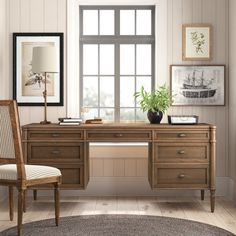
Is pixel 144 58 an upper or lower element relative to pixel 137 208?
upper

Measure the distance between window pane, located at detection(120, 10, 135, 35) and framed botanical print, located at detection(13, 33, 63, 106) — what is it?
72 centimetres

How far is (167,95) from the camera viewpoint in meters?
5.73

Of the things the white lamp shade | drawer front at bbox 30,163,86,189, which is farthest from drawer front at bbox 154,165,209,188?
the white lamp shade

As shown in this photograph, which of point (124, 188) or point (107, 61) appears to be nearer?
point (124, 188)

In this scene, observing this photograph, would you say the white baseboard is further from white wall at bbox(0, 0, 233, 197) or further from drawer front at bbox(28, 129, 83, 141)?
drawer front at bbox(28, 129, 83, 141)

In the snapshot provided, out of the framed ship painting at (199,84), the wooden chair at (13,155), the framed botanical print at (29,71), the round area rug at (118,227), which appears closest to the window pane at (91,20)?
the framed botanical print at (29,71)

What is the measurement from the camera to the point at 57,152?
17.7 ft

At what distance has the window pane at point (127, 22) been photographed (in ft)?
20.6

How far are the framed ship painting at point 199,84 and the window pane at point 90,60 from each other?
0.88 m

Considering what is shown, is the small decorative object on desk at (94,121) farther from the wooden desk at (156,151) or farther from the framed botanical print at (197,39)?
the framed botanical print at (197,39)

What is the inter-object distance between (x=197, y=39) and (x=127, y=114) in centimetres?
114

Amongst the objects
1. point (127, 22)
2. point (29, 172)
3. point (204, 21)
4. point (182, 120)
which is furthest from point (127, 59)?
point (29, 172)

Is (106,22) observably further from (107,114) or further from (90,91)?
(107,114)

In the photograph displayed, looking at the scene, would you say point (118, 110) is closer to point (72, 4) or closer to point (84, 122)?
point (84, 122)
